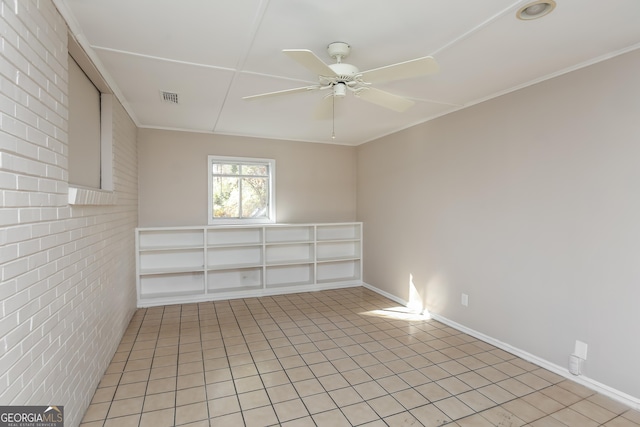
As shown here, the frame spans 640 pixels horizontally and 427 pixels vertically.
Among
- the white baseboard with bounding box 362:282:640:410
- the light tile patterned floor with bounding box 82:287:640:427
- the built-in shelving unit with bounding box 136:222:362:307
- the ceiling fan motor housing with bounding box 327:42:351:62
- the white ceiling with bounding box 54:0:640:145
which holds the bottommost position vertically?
the light tile patterned floor with bounding box 82:287:640:427

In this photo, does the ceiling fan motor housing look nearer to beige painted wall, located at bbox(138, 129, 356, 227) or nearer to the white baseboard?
the white baseboard

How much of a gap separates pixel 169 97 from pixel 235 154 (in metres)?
1.72

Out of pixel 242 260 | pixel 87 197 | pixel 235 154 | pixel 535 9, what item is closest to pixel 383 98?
pixel 535 9

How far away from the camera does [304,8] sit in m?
1.81

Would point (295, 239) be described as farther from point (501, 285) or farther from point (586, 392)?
point (586, 392)

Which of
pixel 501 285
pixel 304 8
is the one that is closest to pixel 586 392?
pixel 501 285

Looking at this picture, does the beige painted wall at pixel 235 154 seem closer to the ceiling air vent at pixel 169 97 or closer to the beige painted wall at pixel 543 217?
the ceiling air vent at pixel 169 97

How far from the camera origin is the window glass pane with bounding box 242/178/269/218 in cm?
513

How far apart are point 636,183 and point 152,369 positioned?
3.85m

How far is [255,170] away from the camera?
17.0 feet

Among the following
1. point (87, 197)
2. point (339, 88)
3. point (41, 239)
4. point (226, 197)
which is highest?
point (339, 88)

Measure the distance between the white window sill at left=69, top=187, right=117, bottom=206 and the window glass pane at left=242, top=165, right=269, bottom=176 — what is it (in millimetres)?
2446

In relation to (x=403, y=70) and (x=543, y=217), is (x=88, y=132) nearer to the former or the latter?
(x=403, y=70)

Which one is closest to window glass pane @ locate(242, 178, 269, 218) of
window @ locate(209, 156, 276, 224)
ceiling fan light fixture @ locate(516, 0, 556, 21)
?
window @ locate(209, 156, 276, 224)
